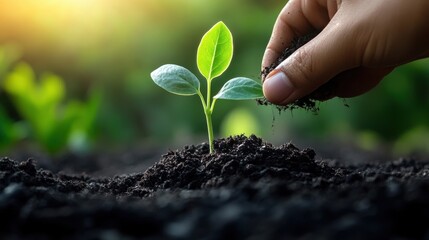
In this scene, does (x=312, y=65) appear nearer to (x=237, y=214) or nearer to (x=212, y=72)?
(x=212, y=72)

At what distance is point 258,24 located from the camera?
255 inches

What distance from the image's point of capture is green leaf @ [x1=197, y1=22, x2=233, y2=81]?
5.90ft

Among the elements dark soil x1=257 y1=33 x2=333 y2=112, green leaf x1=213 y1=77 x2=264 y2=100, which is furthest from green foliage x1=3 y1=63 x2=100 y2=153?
green leaf x1=213 y1=77 x2=264 y2=100

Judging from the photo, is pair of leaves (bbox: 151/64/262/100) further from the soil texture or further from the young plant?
the soil texture

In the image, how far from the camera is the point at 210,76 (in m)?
1.86

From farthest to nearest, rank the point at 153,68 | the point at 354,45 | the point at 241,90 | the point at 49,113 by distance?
the point at 153,68 < the point at 49,113 < the point at 241,90 < the point at 354,45

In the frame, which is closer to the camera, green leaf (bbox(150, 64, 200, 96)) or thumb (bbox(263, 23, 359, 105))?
thumb (bbox(263, 23, 359, 105))

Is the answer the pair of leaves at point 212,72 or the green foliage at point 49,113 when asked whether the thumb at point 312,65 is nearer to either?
the pair of leaves at point 212,72

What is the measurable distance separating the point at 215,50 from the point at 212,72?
0.27ft

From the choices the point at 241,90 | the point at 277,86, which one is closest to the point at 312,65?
the point at 277,86

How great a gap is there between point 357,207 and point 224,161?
26.3 inches

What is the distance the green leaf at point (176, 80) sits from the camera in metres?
1.77

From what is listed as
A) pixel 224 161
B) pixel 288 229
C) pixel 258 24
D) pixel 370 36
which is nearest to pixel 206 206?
pixel 288 229

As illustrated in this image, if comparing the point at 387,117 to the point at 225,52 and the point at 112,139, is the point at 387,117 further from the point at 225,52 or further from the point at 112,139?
the point at 225,52
